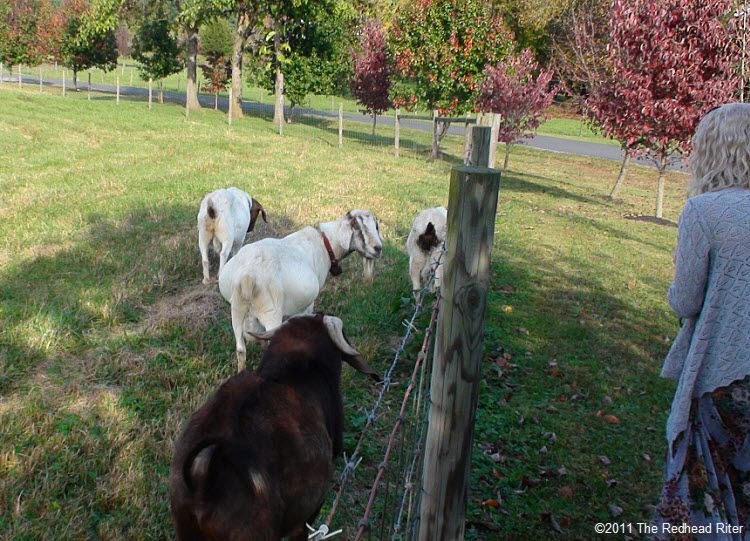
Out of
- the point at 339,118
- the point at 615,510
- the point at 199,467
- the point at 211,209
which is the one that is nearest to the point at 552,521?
the point at 615,510

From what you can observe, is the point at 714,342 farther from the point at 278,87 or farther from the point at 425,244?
the point at 278,87

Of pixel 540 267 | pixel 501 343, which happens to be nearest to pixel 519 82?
pixel 540 267

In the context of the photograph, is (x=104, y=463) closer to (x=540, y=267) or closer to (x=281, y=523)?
(x=281, y=523)

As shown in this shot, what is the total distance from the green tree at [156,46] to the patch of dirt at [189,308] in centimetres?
3241

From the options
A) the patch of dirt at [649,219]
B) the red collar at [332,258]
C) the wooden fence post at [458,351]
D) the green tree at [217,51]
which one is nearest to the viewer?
the wooden fence post at [458,351]

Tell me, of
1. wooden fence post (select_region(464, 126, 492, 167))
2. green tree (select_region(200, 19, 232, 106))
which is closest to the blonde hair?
wooden fence post (select_region(464, 126, 492, 167))

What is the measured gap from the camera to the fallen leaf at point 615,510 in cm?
469

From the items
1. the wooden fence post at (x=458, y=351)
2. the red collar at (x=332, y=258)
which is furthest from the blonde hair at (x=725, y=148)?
the red collar at (x=332, y=258)

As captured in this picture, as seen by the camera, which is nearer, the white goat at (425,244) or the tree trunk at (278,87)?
the white goat at (425,244)

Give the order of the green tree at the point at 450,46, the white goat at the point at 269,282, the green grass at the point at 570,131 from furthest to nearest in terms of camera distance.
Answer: the green grass at the point at 570,131
the green tree at the point at 450,46
the white goat at the point at 269,282

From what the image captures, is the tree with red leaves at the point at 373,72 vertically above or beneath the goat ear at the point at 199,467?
above

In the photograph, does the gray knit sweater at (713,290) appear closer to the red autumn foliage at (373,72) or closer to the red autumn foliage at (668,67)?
the red autumn foliage at (668,67)

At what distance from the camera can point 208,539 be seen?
108 inches

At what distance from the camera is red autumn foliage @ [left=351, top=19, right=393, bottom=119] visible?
31703 mm
